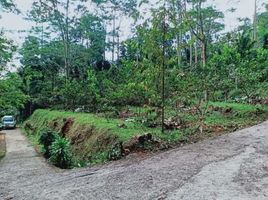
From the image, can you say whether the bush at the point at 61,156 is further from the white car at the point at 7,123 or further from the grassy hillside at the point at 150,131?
the white car at the point at 7,123

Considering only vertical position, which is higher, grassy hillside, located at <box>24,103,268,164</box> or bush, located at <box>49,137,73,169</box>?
grassy hillside, located at <box>24,103,268,164</box>

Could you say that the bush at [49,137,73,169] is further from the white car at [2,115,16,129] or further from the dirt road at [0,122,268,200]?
the white car at [2,115,16,129]

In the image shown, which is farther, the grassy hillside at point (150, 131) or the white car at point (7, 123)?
the white car at point (7, 123)

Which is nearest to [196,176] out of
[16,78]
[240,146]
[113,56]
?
[240,146]

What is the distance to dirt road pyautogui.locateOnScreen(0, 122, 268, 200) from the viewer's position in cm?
705

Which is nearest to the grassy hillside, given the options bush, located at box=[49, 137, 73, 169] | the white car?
bush, located at box=[49, 137, 73, 169]

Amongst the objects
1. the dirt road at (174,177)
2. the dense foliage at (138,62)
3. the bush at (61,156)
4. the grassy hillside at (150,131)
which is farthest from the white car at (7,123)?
the dirt road at (174,177)

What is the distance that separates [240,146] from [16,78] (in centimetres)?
1109

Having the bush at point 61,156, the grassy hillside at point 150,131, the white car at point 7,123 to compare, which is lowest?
the white car at point 7,123

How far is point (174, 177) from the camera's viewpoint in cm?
813

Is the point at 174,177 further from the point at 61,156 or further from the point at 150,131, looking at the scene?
the point at 61,156

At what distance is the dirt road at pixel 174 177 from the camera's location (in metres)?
7.05

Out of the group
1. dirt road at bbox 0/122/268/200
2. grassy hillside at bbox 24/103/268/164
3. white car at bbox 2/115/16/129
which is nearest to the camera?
dirt road at bbox 0/122/268/200

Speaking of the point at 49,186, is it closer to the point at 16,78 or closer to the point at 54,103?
the point at 16,78
